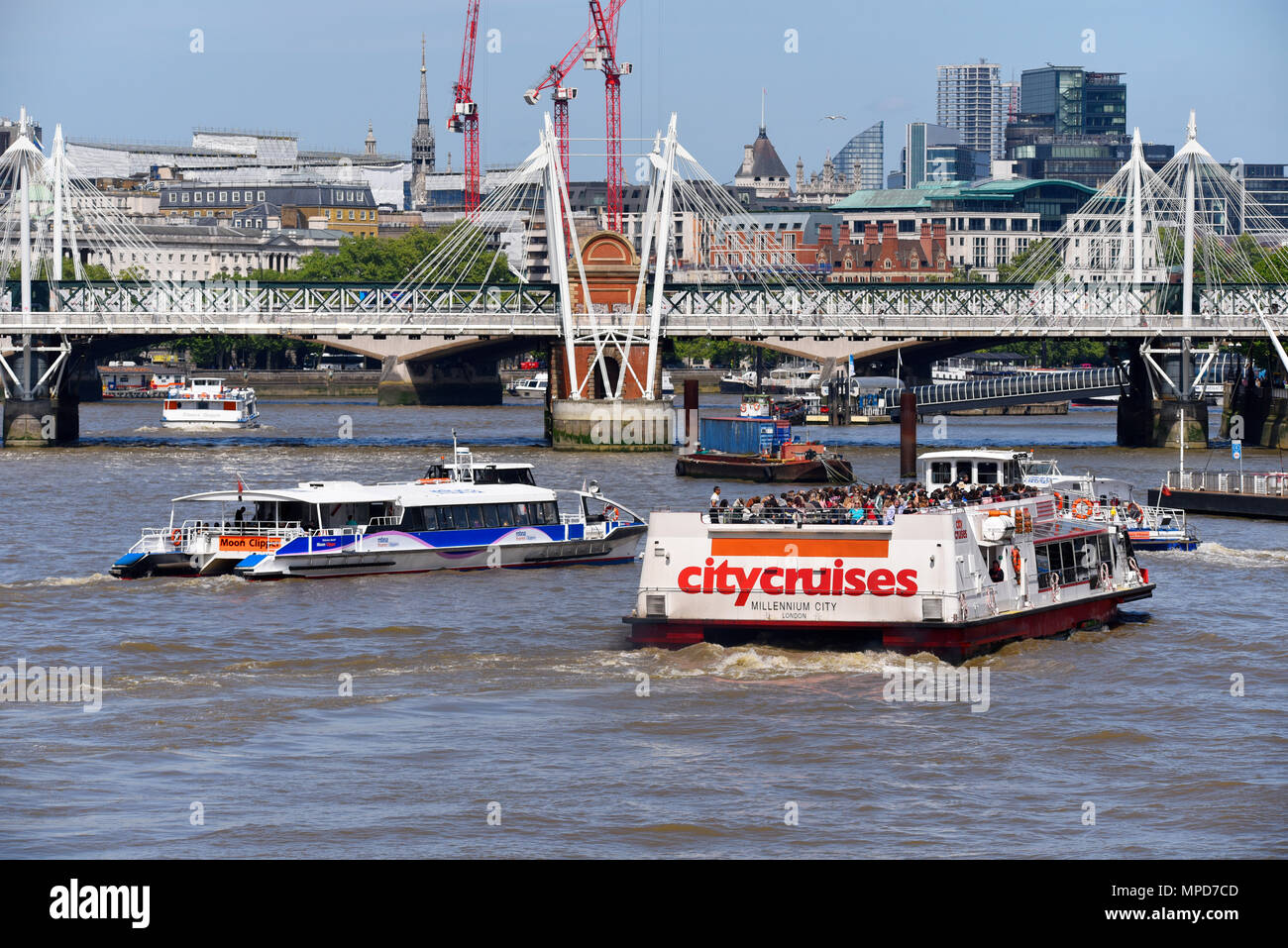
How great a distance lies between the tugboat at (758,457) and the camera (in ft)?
249

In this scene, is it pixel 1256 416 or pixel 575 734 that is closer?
pixel 575 734

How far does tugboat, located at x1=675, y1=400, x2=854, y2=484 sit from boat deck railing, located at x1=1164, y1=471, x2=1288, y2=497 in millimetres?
12592

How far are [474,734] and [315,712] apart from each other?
3032 mm

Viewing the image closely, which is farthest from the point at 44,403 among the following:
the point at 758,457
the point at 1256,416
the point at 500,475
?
the point at 1256,416

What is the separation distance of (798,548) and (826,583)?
2.45 ft

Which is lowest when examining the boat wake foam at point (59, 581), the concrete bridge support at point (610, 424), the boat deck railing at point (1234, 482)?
the boat wake foam at point (59, 581)

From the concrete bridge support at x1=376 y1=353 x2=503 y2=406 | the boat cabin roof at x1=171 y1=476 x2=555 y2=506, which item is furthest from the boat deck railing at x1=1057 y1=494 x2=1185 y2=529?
the concrete bridge support at x1=376 y1=353 x2=503 y2=406

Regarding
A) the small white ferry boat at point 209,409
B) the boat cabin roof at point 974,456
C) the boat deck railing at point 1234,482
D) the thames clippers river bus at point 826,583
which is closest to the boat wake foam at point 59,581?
the thames clippers river bus at point 826,583

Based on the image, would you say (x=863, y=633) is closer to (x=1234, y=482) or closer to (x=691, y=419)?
(x=1234, y=482)

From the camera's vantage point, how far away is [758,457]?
78688 mm

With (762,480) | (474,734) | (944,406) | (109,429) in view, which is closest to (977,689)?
(474,734)

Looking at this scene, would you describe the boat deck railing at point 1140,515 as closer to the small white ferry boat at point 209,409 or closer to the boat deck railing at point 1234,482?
the boat deck railing at point 1234,482

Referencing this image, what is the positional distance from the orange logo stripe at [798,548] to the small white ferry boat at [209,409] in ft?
275

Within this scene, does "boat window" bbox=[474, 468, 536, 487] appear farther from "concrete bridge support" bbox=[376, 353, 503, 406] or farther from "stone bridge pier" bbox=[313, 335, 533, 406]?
"concrete bridge support" bbox=[376, 353, 503, 406]
